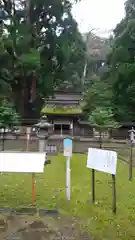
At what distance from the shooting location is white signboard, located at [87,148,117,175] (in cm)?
494

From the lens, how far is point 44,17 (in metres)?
25.3

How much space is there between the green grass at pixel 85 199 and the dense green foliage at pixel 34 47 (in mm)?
15994

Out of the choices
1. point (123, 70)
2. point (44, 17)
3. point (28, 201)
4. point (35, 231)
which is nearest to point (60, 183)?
point (28, 201)

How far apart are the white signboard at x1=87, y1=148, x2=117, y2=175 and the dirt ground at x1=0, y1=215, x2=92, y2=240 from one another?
1130 millimetres

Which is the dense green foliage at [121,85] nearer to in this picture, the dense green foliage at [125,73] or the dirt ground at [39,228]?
the dense green foliage at [125,73]

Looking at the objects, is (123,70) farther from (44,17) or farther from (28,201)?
(28,201)

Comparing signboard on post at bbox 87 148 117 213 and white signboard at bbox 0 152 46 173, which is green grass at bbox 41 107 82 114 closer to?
white signboard at bbox 0 152 46 173

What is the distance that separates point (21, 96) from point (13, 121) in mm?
7459

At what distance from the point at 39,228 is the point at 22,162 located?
1629mm

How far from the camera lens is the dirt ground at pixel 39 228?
12.9 feet

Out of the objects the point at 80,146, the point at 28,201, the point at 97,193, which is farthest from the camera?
the point at 80,146

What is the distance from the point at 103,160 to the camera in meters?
5.21

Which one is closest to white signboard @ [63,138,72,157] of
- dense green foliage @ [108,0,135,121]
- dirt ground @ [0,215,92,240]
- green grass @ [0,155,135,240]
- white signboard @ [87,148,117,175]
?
white signboard @ [87,148,117,175]

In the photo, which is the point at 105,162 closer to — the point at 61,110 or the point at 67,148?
the point at 67,148
